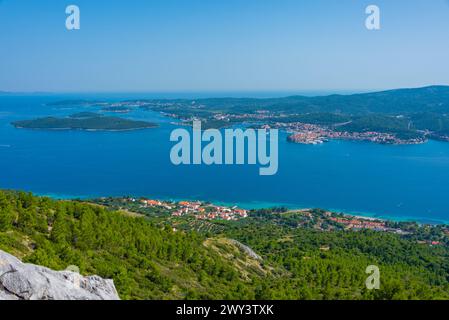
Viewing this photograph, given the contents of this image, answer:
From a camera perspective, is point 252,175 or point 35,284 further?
point 252,175

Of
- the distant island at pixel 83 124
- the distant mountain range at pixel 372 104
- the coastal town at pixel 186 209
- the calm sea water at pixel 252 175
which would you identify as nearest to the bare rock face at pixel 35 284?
the coastal town at pixel 186 209

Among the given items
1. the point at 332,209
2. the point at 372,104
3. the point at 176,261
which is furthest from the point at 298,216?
the point at 372,104

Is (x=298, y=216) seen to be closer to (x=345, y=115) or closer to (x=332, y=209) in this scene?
(x=332, y=209)

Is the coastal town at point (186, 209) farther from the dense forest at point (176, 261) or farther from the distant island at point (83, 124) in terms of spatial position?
the distant island at point (83, 124)

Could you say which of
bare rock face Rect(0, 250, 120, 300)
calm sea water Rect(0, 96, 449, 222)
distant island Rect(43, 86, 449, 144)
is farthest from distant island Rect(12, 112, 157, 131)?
bare rock face Rect(0, 250, 120, 300)
